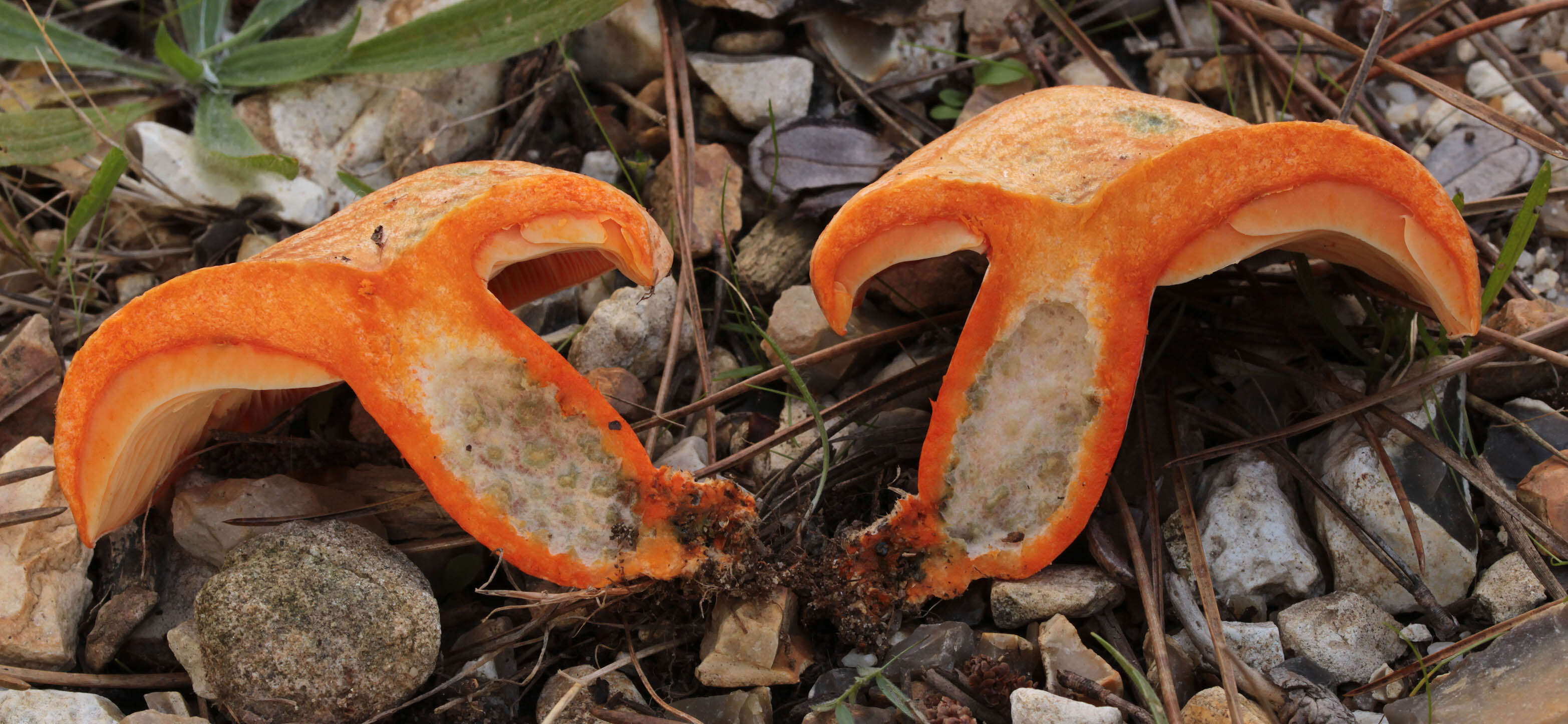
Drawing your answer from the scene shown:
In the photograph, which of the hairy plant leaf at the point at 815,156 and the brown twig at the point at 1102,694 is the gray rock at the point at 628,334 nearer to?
the hairy plant leaf at the point at 815,156

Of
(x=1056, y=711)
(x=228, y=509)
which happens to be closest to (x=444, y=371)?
(x=228, y=509)

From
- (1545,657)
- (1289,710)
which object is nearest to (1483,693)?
(1545,657)

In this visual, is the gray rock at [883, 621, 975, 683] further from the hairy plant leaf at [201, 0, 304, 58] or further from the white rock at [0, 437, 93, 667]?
the hairy plant leaf at [201, 0, 304, 58]

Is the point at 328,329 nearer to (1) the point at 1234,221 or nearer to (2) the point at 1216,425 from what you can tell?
(1) the point at 1234,221

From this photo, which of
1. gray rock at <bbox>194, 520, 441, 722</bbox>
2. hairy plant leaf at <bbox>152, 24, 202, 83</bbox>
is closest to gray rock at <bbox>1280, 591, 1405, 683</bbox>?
gray rock at <bbox>194, 520, 441, 722</bbox>

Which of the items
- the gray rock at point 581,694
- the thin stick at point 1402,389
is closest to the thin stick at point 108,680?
the gray rock at point 581,694

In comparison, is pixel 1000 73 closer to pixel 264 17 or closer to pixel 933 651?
pixel 933 651
